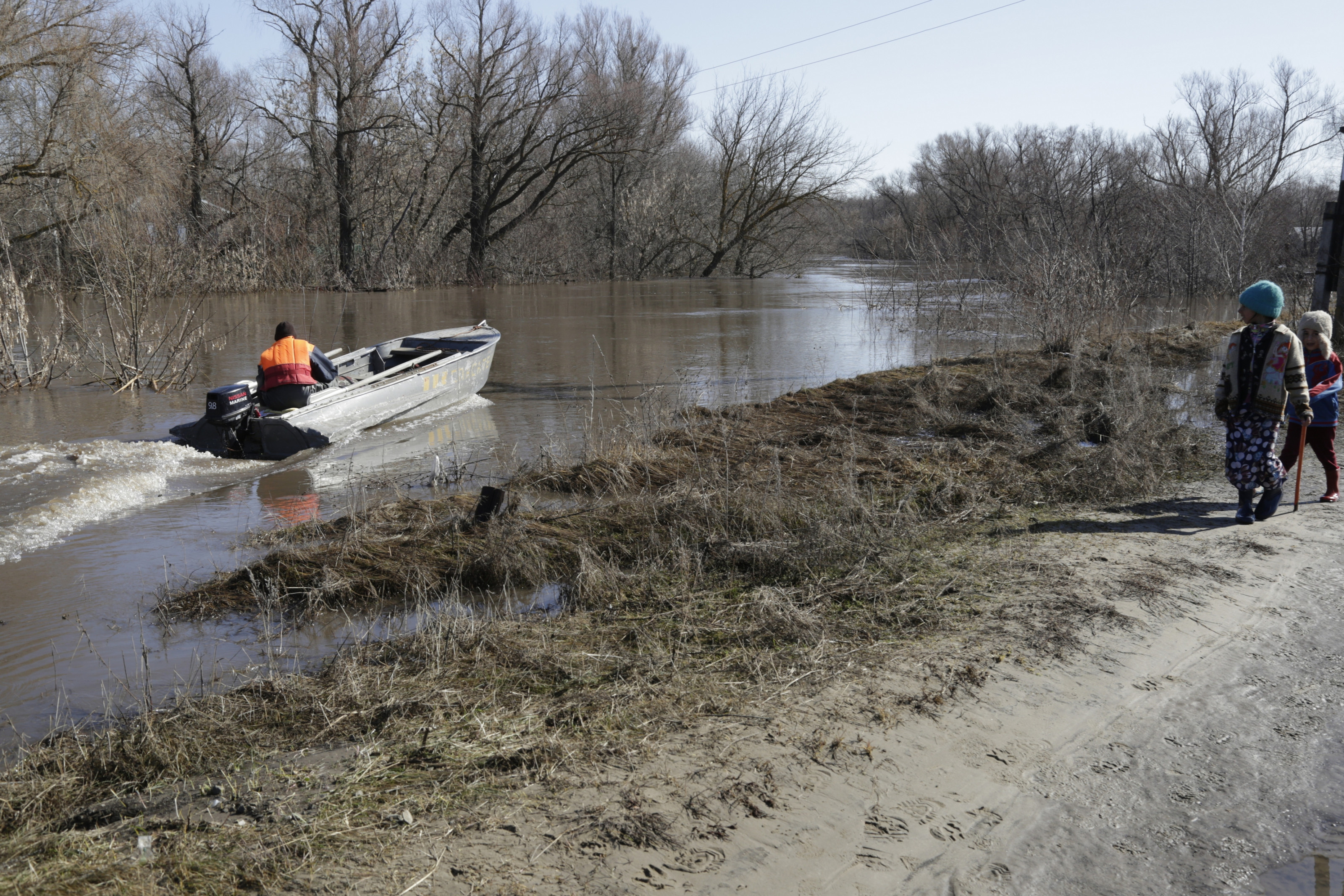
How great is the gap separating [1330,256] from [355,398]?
45.7ft

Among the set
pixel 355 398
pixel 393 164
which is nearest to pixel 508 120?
pixel 393 164

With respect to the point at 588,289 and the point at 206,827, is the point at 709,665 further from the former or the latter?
the point at 588,289

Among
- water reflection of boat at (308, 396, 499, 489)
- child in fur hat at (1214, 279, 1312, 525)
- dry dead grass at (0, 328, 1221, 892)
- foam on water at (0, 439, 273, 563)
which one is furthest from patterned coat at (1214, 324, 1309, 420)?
foam on water at (0, 439, 273, 563)

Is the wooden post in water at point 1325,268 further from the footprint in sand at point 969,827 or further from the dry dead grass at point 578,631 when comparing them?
the footprint in sand at point 969,827

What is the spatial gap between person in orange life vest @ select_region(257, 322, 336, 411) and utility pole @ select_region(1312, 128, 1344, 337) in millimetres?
14022

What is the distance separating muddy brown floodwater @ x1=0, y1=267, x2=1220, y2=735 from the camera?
5.73 m

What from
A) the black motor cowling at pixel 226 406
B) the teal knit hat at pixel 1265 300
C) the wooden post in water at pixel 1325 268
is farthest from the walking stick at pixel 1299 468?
the black motor cowling at pixel 226 406

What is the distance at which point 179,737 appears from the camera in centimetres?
385

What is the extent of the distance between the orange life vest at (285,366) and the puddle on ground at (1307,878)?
431 inches

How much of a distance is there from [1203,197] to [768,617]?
28605 millimetres

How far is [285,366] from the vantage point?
1173 centimetres

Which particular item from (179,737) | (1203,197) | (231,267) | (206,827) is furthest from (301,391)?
(1203,197)

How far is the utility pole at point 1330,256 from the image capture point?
46.5 feet

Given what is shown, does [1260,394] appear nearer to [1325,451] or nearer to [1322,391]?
[1322,391]
